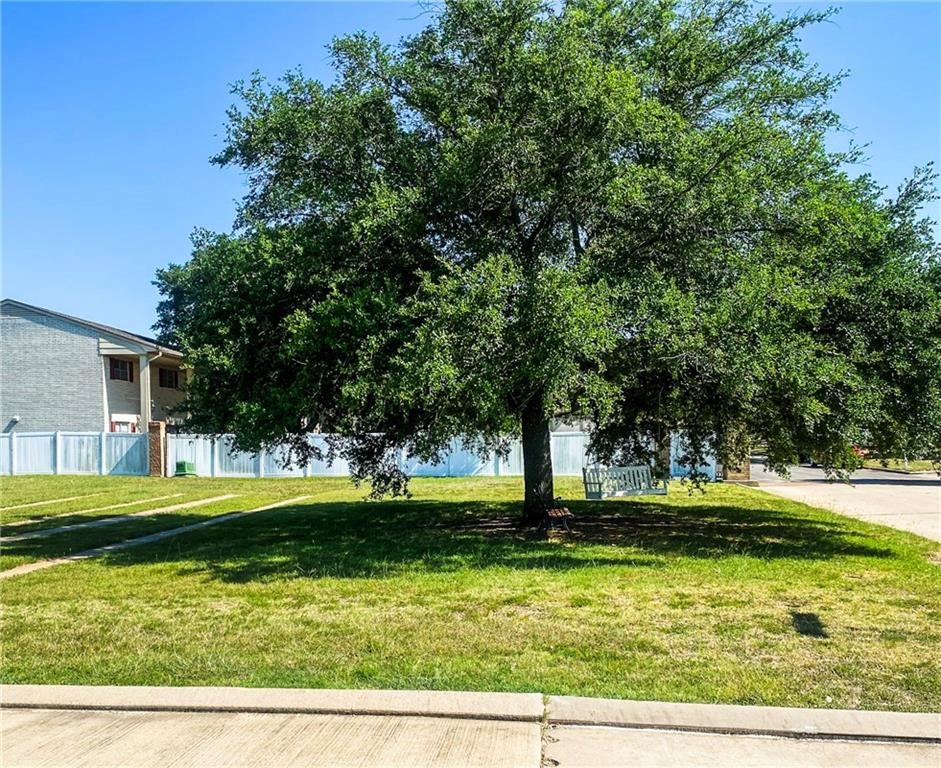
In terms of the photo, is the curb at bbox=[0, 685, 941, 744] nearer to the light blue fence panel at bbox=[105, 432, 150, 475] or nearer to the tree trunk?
the tree trunk

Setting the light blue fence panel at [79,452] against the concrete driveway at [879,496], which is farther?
the light blue fence panel at [79,452]

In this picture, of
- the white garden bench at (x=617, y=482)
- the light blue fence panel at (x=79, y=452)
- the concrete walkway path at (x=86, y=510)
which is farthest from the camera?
the light blue fence panel at (x=79, y=452)

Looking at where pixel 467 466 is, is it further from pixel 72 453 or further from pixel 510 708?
pixel 510 708

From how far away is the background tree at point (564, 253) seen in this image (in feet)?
32.1

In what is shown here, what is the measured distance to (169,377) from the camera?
129 ft

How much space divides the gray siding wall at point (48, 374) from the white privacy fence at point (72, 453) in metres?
2.83

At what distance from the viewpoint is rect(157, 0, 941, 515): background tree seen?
9.77m

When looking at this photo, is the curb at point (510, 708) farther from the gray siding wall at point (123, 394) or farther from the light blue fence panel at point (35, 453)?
the gray siding wall at point (123, 394)

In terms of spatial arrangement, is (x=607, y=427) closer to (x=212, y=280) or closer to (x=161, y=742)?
(x=212, y=280)

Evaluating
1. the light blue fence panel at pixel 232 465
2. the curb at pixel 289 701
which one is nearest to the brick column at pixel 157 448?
the light blue fence panel at pixel 232 465

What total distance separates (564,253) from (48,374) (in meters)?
29.4

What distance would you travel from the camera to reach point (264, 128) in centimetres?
1173

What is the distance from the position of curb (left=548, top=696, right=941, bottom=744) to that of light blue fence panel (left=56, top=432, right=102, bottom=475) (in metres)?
30.3

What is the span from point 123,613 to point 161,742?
136 inches
